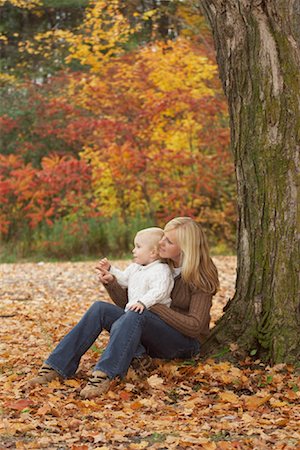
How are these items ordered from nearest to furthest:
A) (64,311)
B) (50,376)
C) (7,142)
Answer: (50,376)
(64,311)
(7,142)

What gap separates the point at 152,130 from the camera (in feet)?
47.4

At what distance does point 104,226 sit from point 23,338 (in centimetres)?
708

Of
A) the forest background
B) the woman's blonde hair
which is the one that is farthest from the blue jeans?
the forest background

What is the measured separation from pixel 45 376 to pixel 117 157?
30.3 ft

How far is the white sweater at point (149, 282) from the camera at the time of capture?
4977 millimetres

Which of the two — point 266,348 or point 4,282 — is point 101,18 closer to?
point 4,282

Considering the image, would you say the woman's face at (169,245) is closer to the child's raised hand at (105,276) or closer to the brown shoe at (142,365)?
the child's raised hand at (105,276)

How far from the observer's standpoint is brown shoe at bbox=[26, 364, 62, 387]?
4941 millimetres

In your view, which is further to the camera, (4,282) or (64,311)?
(4,282)

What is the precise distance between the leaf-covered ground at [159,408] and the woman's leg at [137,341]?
100 millimetres

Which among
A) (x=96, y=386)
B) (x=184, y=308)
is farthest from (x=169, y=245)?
(x=96, y=386)

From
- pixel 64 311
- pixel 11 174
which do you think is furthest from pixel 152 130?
pixel 64 311

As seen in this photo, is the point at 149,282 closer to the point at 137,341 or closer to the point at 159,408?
the point at 137,341

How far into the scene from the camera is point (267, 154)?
508 cm
